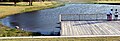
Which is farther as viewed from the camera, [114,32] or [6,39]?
[114,32]

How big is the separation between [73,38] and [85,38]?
0.87 meters

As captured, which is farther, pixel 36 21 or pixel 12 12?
pixel 12 12

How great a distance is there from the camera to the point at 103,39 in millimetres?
20016

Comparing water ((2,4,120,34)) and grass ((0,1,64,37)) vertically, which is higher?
grass ((0,1,64,37))

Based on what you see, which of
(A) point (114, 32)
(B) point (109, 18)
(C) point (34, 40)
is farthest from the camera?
(B) point (109, 18)

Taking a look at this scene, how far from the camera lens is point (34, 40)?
65.1 feet

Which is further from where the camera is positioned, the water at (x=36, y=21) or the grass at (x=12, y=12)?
the water at (x=36, y=21)

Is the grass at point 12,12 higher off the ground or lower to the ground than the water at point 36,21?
higher

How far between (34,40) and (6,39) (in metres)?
2.15

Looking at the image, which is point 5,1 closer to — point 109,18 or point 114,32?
point 109,18

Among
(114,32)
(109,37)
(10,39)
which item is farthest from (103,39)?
(10,39)

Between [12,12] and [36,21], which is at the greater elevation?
[12,12]

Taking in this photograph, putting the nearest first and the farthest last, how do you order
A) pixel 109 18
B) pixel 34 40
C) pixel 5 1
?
1. pixel 34 40
2. pixel 109 18
3. pixel 5 1

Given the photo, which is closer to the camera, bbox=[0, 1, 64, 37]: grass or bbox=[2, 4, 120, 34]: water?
bbox=[0, 1, 64, 37]: grass
